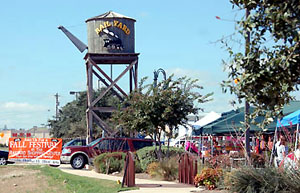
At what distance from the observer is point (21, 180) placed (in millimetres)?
23250

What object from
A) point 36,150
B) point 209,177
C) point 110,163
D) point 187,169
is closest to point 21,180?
point 110,163

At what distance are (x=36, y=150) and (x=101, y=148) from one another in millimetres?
4252

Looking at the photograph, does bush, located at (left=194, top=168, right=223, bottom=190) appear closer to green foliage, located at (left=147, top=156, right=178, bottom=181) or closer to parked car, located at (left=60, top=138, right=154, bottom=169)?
green foliage, located at (left=147, top=156, right=178, bottom=181)

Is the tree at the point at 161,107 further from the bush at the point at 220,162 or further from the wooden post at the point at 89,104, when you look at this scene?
the wooden post at the point at 89,104

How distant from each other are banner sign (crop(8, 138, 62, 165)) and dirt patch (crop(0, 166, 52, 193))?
2.38 metres

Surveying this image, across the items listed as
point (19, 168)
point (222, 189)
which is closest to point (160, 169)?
point (222, 189)

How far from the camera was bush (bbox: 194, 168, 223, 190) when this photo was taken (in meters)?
15.4

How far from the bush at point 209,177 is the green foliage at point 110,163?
314 inches

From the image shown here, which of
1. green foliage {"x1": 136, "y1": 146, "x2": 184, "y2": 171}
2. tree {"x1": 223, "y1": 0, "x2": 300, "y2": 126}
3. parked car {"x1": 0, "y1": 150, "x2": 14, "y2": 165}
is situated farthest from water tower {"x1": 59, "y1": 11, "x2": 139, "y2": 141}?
tree {"x1": 223, "y1": 0, "x2": 300, "y2": 126}

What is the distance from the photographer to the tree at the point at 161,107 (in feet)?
73.8

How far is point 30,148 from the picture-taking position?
29.8 m

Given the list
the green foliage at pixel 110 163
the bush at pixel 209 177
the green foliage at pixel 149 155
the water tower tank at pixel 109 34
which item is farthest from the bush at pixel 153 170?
the water tower tank at pixel 109 34

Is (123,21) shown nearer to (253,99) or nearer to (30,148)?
(30,148)

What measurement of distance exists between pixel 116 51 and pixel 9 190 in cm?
1791
